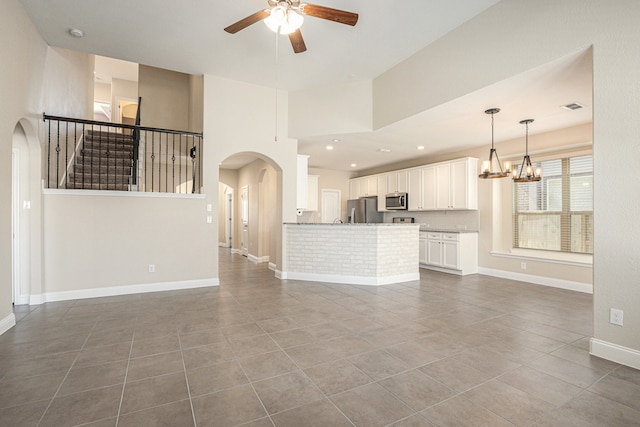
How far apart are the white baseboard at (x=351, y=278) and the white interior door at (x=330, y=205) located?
4030mm

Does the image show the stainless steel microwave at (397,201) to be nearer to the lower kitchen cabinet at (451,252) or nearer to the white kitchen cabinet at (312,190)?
the lower kitchen cabinet at (451,252)

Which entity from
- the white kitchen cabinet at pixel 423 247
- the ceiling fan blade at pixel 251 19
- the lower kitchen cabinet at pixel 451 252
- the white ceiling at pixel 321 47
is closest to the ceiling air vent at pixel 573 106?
the white ceiling at pixel 321 47

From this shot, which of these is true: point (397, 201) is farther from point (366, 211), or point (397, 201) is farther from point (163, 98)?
point (163, 98)

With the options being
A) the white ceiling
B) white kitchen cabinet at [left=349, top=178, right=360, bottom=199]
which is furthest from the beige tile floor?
white kitchen cabinet at [left=349, top=178, right=360, bottom=199]

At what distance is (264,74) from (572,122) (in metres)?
5.20

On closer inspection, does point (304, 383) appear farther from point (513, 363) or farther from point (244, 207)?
point (244, 207)

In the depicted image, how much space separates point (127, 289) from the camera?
4.66 metres

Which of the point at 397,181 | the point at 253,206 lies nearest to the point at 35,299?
the point at 253,206

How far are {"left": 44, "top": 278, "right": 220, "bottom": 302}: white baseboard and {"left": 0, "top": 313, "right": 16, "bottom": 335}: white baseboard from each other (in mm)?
1000

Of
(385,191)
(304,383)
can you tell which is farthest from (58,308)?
(385,191)

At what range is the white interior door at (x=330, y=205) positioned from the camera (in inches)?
381

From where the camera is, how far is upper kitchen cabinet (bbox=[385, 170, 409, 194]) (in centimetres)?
811

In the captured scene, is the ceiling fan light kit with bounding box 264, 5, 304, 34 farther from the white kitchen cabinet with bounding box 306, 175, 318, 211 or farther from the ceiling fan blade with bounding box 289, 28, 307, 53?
the white kitchen cabinet with bounding box 306, 175, 318, 211

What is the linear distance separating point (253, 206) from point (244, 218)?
1.03 meters
